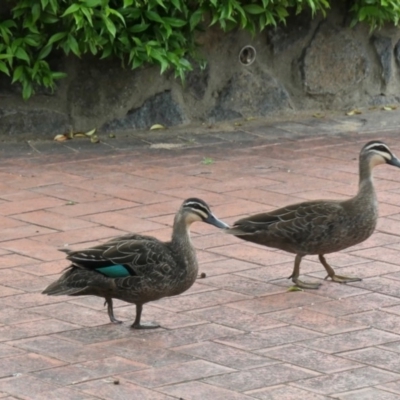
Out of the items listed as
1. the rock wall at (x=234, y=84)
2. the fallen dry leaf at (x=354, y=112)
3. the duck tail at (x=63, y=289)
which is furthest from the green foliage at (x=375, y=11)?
the duck tail at (x=63, y=289)

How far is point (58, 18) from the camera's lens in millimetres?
9812

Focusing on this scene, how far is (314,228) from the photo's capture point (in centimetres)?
676

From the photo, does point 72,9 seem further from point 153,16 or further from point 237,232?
point 237,232

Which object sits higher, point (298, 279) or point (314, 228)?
point (314, 228)

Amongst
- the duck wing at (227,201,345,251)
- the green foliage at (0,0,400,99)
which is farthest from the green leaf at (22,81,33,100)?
the duck wing at (227,201,345,251)

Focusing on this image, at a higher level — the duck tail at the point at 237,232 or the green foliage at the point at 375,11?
the green foliage at the point at 375,11

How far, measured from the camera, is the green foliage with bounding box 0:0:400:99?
381 inches

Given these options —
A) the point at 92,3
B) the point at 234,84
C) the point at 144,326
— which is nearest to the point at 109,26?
the point at 92,3

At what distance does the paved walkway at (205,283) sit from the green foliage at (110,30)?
662 mm

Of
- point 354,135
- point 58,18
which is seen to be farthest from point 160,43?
point 354,135

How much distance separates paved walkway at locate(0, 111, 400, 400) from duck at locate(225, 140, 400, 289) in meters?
0.22

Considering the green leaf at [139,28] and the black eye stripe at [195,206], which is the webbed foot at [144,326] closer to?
the black eye stripe at [195,206]

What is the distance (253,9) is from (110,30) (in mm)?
1475

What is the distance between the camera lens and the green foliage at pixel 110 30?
9688mm
